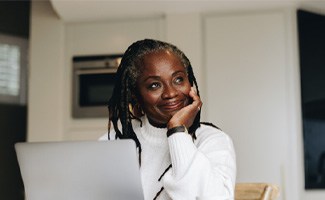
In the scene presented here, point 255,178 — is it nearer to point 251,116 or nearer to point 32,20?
point 251,116

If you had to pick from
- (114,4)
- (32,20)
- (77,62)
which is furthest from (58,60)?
(114,4)

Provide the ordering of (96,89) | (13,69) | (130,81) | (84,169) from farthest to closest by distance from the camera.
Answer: (13,69), (96,89), (130,81), (84,169)

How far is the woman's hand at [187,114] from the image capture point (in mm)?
954

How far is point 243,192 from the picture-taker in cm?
112

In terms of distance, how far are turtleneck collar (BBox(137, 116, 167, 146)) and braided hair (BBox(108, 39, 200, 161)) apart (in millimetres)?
22

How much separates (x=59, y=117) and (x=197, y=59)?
965 millimetres

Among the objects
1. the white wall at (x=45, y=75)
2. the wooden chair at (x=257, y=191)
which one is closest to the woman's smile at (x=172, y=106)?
the wooden chair at (x=257, y=191)

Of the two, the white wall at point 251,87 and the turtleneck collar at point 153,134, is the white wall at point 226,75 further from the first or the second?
the turtleneck collar at point 153,134

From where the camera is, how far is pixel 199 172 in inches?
34.0

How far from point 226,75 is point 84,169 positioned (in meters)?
2.27

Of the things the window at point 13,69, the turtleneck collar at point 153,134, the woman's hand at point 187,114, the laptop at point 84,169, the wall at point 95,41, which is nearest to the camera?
the laptop at point 84,169

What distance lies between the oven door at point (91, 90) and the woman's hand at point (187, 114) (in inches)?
87.3

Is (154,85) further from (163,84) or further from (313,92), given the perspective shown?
(313,92)

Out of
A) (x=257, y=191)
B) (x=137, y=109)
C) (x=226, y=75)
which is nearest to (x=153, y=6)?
(x=226, y=75)
